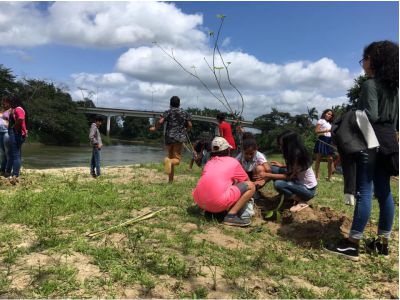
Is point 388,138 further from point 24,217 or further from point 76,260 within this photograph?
point 24,217

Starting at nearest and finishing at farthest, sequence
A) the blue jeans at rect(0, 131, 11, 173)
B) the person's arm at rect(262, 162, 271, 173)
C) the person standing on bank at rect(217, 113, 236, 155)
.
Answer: the person's arm at rect(262, 162, 271, 173) → the blue jeans at rect(0, 131, 11, 173) → the person standing on bank at rect(217, 113, 236, 155)

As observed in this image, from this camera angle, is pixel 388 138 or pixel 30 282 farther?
pixel 388 138

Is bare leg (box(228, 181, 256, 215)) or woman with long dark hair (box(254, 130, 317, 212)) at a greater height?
woman with long dark hair (box(254, 130, 317, 212))

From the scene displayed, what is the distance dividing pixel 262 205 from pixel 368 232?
1.26m

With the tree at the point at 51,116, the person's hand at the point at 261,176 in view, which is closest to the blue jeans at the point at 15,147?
the person's hand at the point at 261,176

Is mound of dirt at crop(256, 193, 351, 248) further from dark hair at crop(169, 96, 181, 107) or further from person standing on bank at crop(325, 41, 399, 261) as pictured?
dark hair at crop(169, 96, 181, 107)

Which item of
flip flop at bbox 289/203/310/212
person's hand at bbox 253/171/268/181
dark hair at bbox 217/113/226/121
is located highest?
dark hair at bbox 217/113/226/121

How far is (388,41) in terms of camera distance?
319 cm

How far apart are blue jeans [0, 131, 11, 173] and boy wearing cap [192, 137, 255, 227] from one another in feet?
14.9

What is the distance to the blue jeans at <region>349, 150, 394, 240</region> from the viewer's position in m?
3.25

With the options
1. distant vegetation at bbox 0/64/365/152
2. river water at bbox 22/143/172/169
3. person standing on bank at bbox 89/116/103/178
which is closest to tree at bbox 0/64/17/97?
distant vegetation at bbox 0/64/365/152

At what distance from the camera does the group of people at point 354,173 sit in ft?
10.5

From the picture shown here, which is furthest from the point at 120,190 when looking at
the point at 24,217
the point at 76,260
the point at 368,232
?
the point at 368,232

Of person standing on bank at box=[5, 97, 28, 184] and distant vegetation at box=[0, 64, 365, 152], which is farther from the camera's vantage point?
distant vegetation at box=[0, 64, 365, 152]
